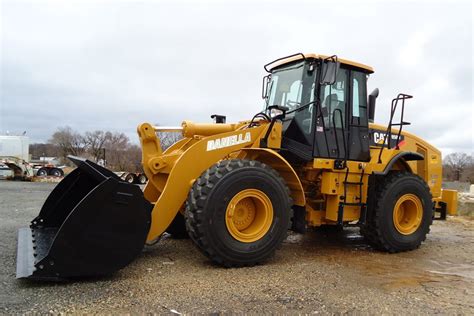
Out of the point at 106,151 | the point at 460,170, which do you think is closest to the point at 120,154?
the point at 106,151

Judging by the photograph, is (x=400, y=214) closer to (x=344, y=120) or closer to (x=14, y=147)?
(x=344, y=120)

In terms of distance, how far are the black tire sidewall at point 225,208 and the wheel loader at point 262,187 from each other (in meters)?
0.01

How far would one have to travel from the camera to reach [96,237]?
3.92 metres

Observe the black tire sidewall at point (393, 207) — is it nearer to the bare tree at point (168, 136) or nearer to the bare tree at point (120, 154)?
the bare tree at point (168, 136)

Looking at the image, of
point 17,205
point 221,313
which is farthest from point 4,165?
point 221,313

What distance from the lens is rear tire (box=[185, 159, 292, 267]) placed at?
449 cm

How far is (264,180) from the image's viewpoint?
15.9ft

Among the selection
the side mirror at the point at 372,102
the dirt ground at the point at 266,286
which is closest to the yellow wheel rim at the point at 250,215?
the dirt ground at the point at 266,286

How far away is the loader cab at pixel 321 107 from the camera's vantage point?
5746mm

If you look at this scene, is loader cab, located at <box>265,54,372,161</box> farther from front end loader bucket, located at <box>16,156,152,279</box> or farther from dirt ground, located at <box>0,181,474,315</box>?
front end loader bucket, located at <box>16,156,152,279</box>

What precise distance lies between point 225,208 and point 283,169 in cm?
118

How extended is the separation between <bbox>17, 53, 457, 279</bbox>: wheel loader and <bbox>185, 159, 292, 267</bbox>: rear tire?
12 millimetres

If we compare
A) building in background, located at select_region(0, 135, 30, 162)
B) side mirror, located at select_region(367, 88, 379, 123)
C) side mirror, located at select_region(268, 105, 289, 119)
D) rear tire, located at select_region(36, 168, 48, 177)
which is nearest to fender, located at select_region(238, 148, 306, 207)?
side mirror, located at select_region(268, 105, 289, 119)

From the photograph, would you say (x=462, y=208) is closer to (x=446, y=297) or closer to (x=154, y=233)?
(x=446, y=297)
